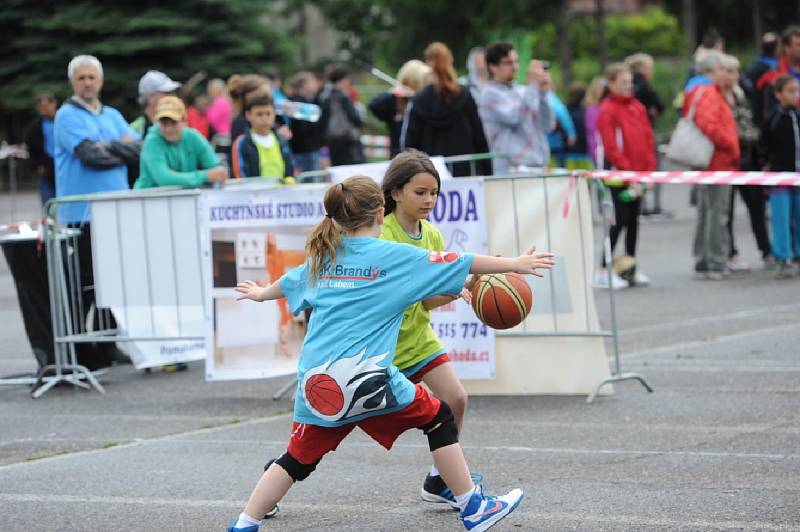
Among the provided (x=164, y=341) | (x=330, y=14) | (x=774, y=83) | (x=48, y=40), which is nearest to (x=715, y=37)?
(x=774, y=83)

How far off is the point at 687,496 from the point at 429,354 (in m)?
1.31

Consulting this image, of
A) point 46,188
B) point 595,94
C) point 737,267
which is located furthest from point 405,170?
point 595,94

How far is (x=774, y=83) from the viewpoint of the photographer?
14344 millimetres

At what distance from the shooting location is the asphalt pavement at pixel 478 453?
613 centimetres

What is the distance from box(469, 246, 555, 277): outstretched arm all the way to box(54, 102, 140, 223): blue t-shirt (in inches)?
221

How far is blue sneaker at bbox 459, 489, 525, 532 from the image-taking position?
5539mm

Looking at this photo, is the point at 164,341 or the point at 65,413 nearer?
the point at 65,413

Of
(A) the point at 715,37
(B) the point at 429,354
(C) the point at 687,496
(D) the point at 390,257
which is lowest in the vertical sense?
(C) the point at 687,496

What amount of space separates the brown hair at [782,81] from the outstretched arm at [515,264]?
916cm

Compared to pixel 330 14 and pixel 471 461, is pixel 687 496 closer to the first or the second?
pixel 471 461

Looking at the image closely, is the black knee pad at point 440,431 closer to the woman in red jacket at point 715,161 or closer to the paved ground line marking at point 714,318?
the paved ground line marking at point 714,318

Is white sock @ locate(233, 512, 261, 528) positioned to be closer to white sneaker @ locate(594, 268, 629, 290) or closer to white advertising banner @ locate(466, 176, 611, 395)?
white advertising banner @ locate(466, 176, 611, 395)

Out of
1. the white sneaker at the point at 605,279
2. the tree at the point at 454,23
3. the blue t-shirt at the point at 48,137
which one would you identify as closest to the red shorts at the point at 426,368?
the white sneaker at the point at 605,279

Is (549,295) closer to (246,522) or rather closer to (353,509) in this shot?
(353,509)
